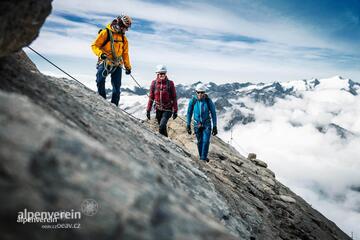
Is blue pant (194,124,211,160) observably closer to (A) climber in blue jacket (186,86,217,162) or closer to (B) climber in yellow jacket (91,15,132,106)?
(A) climber in blue jacket (186,86,217,162)

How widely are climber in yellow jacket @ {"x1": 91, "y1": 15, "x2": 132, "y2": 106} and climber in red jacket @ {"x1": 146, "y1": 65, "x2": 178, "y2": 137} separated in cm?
177

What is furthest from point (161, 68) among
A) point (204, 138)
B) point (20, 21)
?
point (20, 21)

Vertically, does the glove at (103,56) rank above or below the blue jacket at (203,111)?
above

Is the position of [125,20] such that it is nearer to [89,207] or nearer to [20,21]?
[20,21]

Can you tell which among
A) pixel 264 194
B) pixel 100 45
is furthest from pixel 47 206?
pixel 264 194

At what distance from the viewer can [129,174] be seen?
3.94 m

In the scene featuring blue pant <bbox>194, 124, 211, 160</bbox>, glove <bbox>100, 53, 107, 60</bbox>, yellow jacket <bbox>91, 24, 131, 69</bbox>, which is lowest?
blue pant <bbox>194, 124, 211, 160</bbox>

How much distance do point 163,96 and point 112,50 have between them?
347cm

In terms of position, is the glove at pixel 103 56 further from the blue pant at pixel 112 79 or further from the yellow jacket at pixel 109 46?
the blue pant at pixel 112 79

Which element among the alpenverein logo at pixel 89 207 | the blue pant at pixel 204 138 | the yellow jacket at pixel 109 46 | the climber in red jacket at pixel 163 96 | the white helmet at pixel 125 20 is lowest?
the blue pant at pixel 204 138

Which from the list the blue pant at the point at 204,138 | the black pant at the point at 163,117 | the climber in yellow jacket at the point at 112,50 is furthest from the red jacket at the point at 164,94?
the climber in yellow jacket at the point at 112,50

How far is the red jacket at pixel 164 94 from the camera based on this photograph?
15211 millimetres

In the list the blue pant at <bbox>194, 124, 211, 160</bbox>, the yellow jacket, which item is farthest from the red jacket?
the yellow jacket

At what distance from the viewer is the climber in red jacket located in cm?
1505
